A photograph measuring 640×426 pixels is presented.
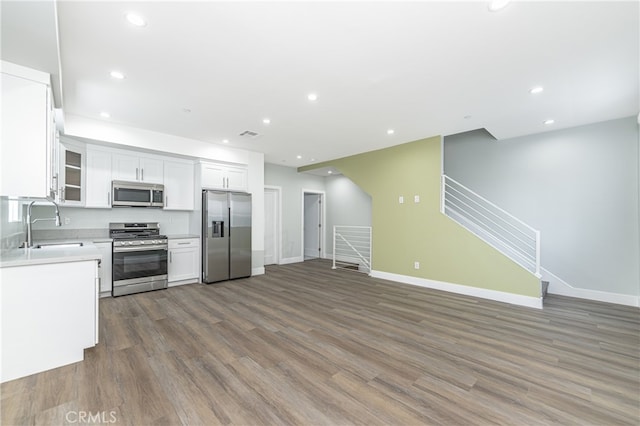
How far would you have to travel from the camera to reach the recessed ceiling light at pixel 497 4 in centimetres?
183

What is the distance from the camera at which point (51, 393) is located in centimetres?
192

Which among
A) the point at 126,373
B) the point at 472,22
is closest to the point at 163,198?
the point at 126,373

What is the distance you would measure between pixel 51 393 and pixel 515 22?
448 cm

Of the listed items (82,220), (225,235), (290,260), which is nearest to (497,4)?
(225,235)

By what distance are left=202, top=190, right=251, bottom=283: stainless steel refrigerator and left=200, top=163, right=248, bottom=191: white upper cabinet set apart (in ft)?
0.75

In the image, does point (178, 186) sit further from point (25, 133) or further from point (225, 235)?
point (25, 133)

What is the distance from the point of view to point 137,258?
4430mm

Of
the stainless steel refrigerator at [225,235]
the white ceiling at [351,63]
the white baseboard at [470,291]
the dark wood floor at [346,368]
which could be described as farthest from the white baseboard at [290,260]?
the white ceiling at [351,63]

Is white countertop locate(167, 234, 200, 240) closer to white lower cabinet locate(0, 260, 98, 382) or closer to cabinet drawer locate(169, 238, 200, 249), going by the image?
cabinet drawer locate(169, 238, 200, 249)

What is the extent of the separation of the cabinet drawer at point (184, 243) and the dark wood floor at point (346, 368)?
49.0 inches

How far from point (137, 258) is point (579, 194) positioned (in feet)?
24.8

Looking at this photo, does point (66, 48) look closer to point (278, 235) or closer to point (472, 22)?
point (472, 22)
